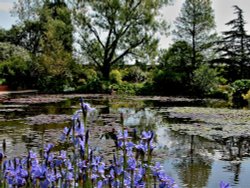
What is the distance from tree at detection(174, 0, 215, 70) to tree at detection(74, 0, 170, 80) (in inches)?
65.2

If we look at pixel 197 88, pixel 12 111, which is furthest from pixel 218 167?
pixel 197 88

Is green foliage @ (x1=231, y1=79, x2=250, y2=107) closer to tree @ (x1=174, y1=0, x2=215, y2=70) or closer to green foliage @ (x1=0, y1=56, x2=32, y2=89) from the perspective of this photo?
tree @ (x1=174, y1=0, x2=215, y2=70)

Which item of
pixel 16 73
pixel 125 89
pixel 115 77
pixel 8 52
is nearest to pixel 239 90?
pixel 125 89

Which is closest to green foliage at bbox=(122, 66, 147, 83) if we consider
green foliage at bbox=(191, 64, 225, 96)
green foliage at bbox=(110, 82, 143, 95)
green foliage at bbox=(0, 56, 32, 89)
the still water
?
green foliage at bbox=(110, 82, 143, 95)

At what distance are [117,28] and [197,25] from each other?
5.45m

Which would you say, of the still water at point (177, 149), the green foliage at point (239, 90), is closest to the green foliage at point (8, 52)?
the green foliage at point (239, 90)

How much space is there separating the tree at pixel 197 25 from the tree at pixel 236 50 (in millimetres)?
4577

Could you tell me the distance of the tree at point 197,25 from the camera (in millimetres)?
29984

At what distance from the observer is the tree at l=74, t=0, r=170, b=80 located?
2986cm

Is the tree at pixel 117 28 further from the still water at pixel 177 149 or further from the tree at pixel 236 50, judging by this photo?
the still water at pixel 177 149

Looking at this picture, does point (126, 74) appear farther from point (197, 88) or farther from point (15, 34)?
point (15, 34)

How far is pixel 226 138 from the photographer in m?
9.87

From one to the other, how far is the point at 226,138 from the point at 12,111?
871cm

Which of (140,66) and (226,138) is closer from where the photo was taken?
(226,138)
